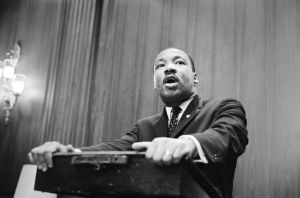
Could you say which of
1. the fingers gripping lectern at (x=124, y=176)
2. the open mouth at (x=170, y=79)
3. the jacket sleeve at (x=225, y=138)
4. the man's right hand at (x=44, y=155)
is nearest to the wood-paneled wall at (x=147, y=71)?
the open mouth at (x=170, y=79)

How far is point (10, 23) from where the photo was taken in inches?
200

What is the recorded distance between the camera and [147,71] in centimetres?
357

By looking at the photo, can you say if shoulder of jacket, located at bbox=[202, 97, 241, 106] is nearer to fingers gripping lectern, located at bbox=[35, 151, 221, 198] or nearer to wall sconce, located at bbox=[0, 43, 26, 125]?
fingers gripping lectern, located at bbox=[35, 151, 221, 198]

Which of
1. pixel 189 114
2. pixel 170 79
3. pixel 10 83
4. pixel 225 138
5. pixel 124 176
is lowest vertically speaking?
pixel 124 176

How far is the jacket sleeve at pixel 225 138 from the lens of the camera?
134 centimetres

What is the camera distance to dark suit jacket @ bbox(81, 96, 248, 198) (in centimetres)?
140

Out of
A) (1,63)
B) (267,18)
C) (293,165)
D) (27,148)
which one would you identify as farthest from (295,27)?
(1,63)

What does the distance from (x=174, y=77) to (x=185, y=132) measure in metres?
0.49

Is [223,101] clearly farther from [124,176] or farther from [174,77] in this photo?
[124,176]

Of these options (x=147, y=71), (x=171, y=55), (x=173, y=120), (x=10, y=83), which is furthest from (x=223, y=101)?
(x=10, y=83)

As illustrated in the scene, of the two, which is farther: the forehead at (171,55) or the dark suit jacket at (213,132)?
the forehead at (171,55)

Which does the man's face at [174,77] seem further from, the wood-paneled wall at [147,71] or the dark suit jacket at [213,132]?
the wood-paneled wall at [147,71]

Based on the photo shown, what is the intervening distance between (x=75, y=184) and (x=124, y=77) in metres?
2.43

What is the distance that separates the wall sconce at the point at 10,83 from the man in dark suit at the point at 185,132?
7.86ft
